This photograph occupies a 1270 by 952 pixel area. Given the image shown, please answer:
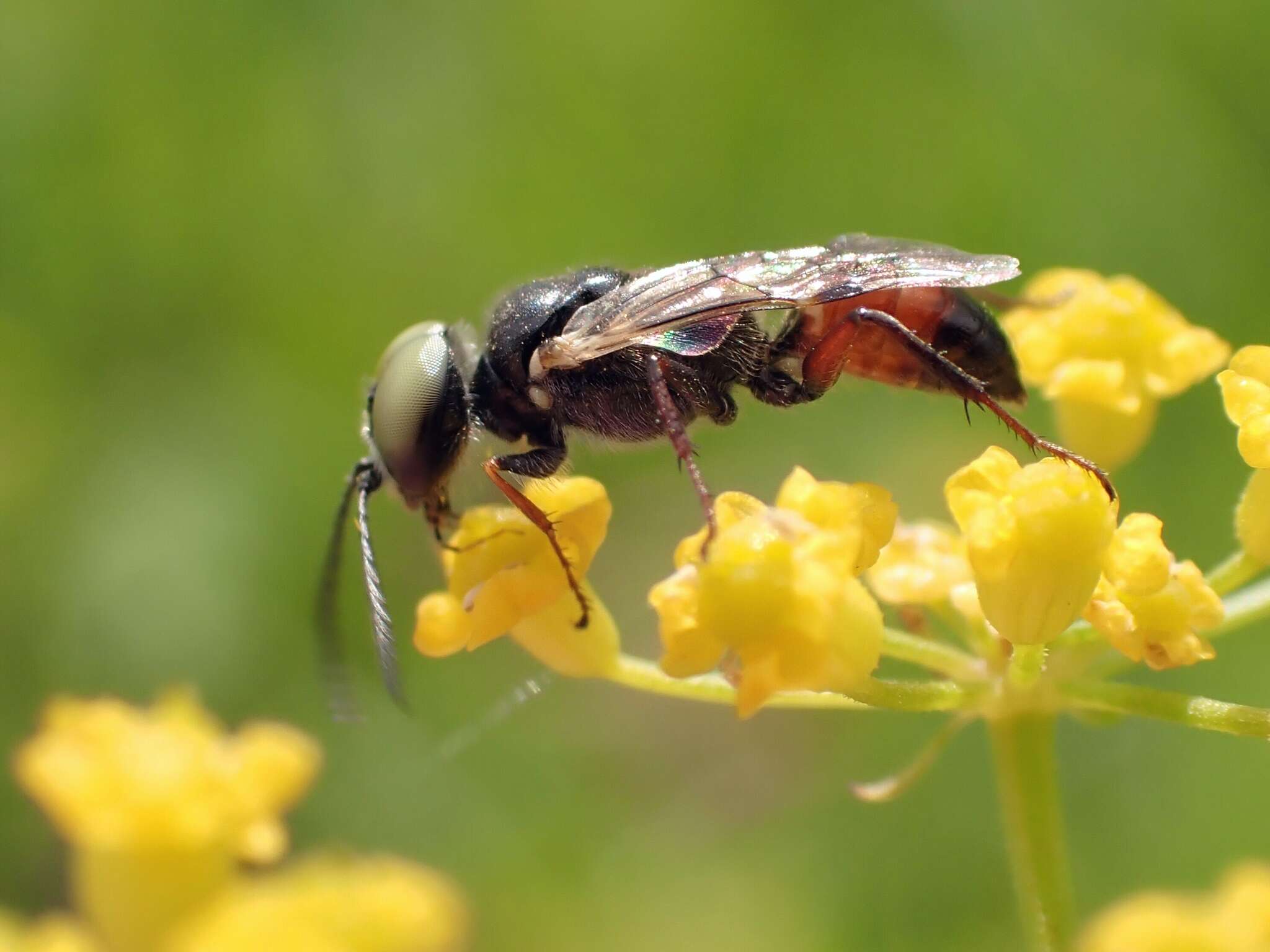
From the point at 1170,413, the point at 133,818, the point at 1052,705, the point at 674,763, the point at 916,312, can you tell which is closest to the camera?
the point at 133,818

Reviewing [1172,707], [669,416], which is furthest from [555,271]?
[1172,707]

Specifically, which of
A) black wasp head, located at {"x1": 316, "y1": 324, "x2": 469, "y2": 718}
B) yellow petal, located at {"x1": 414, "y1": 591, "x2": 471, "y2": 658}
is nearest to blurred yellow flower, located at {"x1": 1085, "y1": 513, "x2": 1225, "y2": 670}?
yellow petal, located at {"x1": 414, "y1": 591, "x2": 471, "y2": 658}

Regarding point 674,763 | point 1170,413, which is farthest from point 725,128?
point 674,763

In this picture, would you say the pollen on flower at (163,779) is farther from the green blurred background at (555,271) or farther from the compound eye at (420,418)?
the green blurred background at (555,271)

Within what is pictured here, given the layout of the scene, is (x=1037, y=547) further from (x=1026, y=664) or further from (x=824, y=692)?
(x=824, y=692)

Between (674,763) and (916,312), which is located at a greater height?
(674,763)

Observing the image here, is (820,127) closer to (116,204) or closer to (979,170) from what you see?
(979,170)

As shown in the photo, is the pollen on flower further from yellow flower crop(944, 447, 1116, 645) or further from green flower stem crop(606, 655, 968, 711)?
yellow flower crop(944, 447, 1116, 645)
